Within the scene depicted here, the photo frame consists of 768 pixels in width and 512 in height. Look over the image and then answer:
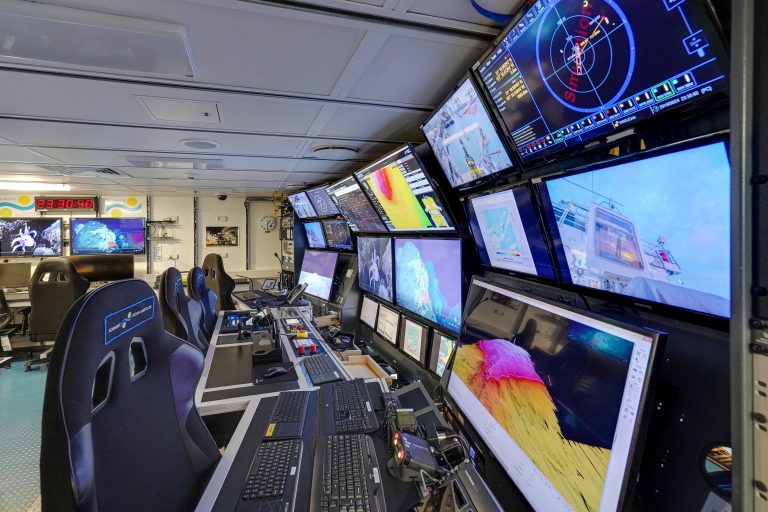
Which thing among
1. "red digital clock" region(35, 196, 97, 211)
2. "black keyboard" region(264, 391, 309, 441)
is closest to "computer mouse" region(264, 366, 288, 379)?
"black keyboard" region(264, 391, 309, 441)

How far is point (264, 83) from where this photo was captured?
1577 millimetres

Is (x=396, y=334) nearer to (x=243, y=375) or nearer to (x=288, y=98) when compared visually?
(x=243, y=375)

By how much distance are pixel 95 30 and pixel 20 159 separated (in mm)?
3090

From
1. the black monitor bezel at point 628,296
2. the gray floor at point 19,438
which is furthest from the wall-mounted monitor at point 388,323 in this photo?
the gray floor at point 19,438

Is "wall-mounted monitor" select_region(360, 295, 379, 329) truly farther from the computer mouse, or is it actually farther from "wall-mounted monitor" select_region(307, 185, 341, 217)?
the computer mouse

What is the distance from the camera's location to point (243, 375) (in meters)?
1.87

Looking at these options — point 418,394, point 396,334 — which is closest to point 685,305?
point 418,394

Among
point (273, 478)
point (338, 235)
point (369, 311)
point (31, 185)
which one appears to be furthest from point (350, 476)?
point (31, 185)

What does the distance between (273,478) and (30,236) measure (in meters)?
7.45

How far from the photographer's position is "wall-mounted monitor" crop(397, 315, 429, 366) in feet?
7.96

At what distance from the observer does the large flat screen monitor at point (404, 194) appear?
2.09 m

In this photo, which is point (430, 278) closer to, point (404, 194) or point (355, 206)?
point (404, 194)

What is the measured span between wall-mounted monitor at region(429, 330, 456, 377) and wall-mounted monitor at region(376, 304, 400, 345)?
1.95 ft

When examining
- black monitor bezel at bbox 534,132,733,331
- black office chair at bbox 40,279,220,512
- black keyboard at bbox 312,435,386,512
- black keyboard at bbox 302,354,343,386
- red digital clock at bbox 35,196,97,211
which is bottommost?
black keyboard at bbox 312,435,386,512
